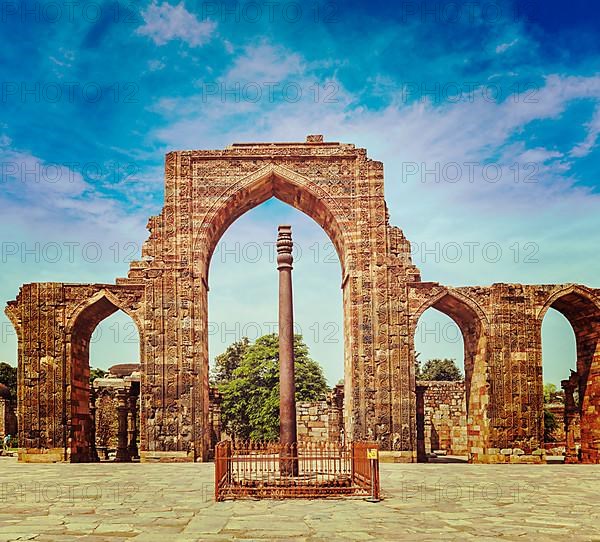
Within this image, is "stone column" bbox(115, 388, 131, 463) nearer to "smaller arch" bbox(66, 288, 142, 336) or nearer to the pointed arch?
"smaller arch" bbox(66, 288, 142, 336)

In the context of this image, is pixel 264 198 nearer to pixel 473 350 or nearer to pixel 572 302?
pixel 473 350

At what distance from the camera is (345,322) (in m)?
20.9

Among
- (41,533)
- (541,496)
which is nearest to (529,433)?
(541,496)

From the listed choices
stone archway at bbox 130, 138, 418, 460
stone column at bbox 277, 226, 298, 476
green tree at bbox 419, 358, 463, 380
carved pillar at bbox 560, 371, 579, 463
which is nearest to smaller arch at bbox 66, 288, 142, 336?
stone archway at bbox 130, 138, 418, 460

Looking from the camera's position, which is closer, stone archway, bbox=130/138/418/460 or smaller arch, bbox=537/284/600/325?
stone archway, bbox=130/138/418/460

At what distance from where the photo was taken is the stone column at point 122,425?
21.8 m

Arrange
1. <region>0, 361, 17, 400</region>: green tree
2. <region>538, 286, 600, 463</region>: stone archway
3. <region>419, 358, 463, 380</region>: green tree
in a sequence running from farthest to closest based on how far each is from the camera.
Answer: <region>419, 358, 463, 380</region>: green tree
<region>0, 361, 17, 400</region>: green tree
<region>538, 286, 600, 463</region>: stone archway

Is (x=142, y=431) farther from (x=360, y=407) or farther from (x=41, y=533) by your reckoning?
(x=41, y=533)

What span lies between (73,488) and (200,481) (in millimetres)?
2237

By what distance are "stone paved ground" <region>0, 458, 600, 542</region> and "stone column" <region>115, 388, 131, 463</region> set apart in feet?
26.9

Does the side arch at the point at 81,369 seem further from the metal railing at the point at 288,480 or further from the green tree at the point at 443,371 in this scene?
the green tree at the point at 443,371

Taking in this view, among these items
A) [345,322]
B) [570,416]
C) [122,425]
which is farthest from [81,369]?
[570,416]

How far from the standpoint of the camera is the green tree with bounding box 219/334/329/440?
38000mm

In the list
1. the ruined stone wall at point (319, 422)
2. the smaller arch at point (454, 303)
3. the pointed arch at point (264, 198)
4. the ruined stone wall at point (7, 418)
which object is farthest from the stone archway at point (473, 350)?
the ruined stone wall at point (7, 418)
